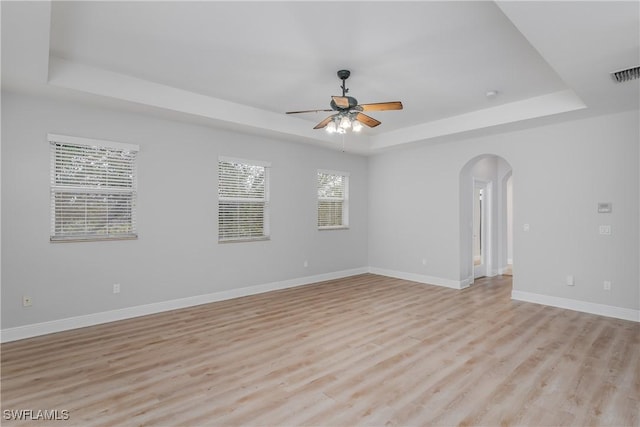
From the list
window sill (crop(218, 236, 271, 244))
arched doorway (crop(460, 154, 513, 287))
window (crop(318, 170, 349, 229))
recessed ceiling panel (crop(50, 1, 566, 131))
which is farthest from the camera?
window (crop(318, 170, 349, 229))

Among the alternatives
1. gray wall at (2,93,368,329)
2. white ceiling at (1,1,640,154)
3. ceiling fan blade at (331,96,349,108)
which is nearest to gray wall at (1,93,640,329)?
gray wall at (2,93,368,329)

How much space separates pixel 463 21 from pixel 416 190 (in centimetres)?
407

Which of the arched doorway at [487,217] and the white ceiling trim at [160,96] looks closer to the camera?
the white ceiling trim at [160,96]

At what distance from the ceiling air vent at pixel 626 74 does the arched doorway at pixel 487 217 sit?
3139mm

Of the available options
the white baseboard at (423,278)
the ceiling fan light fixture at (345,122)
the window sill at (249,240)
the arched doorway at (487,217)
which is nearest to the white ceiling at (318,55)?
the ceiling fan light fixture at (345,122)

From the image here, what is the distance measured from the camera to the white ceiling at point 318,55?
2.50 m

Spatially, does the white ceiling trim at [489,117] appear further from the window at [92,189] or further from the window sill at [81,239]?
the window sill at [81,239]

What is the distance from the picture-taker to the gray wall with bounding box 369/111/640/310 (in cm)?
434

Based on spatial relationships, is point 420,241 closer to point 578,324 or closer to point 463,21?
point 578,324

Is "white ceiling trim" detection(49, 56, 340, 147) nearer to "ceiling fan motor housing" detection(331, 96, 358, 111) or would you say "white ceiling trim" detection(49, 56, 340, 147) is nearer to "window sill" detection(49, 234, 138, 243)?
"window sill" detection(49, 234, 138, 243)

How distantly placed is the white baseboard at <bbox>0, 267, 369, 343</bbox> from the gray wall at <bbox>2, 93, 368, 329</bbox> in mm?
62

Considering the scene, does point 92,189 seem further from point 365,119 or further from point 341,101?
point 365,119

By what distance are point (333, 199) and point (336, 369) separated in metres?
4.27

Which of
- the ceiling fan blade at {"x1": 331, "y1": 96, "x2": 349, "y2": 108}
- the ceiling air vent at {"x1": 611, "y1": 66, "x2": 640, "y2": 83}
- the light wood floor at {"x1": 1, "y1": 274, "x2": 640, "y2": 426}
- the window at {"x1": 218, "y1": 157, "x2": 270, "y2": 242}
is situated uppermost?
the ceiling air vent at {"x1": 611, "y1": 66, "x2": 640, "y2": 83}
